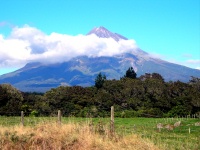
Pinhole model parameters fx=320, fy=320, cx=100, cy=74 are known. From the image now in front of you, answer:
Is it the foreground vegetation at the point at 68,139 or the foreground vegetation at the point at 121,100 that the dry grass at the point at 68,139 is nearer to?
the foreground vegetation at the point at 68,139

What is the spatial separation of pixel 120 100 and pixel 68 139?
49.5m

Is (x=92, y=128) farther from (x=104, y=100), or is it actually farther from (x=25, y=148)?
(x=104, y=100)

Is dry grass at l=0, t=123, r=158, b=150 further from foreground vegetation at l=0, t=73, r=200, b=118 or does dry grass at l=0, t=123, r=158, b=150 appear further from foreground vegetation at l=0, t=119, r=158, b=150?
foreground vegetation at l=0, t=73, r=200, b=118

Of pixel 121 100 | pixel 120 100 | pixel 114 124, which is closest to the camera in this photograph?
pixel 114 124

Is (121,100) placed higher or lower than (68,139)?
higher

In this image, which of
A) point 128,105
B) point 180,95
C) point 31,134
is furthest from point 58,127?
point 180,95

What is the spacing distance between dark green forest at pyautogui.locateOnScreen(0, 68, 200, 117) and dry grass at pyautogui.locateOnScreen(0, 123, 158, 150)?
38.2 metres

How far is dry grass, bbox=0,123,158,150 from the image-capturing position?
9.17 metres

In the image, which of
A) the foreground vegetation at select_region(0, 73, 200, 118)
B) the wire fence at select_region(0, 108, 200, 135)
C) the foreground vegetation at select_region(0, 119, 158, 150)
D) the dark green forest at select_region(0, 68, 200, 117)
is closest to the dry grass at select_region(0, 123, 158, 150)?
the foreground vegetation at select_region(0, 119, 158, 150)

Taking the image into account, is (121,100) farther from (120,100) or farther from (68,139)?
(68,139)

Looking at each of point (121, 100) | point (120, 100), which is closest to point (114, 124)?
point (120, 100)

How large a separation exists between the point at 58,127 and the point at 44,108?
42663 mm

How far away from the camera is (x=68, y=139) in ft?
32.8

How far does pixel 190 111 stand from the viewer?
52062 mm
